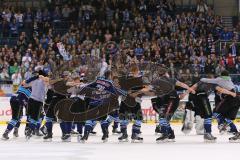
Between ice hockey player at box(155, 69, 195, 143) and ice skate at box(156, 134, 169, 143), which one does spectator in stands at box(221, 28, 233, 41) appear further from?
ice skate at box(156, 134, 169, 143)

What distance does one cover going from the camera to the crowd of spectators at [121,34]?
2491 cm

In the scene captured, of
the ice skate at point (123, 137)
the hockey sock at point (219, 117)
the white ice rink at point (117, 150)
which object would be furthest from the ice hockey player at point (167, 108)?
the hockey sock at point (219, 117)

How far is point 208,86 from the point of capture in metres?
15.2

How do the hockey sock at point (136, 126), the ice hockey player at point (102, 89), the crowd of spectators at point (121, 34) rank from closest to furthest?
the ice hockey player at point (102, 89), the hockey sock at point (136, 126), the crowd of spectators at point (121, 34)

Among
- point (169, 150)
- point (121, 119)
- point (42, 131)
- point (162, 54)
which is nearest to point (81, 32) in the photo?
point (162, 54)

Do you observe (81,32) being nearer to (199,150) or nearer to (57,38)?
(57,38)

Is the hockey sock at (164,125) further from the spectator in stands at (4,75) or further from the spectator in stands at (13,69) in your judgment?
the spectator in stands at (13,69)

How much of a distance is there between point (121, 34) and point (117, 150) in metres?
15.9

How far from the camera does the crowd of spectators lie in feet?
81.7

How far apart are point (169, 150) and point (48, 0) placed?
21.9 meters

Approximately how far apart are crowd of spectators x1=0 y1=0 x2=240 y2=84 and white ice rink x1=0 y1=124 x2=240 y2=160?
810cm

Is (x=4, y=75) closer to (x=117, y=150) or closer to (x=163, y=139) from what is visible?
(x=163, y=139)

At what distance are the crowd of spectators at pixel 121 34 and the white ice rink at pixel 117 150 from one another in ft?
26.6

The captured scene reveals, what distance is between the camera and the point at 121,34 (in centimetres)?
2825
